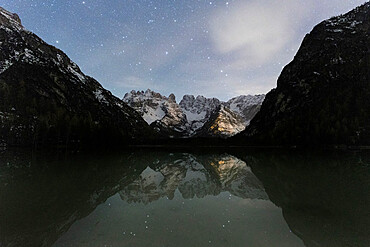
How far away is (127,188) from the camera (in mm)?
20938

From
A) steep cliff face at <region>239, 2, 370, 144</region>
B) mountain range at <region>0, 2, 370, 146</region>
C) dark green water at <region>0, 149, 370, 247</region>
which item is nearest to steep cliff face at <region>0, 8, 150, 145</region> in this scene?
mountain range at <region>0, 2, 370, 146</region>

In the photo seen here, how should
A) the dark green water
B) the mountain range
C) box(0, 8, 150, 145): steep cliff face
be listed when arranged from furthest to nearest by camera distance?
the mountain range < box(0, 8, 150, 145): steep cliff face < the dark green water

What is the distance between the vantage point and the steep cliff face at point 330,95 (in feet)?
409

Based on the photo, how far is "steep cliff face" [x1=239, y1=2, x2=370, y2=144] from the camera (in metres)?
125

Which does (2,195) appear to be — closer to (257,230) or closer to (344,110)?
(257,230)

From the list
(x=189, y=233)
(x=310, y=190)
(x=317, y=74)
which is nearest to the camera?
(x=189, y=233)

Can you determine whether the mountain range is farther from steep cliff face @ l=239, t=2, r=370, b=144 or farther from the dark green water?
the dark green water

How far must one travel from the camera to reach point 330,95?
15288 cm

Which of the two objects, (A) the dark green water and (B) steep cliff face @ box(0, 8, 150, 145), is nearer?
(A) the dark green water

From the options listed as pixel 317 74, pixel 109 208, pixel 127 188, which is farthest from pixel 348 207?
pixel 317 74

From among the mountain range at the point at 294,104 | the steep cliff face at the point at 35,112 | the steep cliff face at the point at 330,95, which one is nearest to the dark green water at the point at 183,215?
the mountain range at the point at 294,104

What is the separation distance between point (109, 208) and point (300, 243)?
11.7 metres

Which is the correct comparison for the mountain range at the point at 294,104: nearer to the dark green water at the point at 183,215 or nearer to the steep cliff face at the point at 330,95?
the steep cliff face at the point at 330,95

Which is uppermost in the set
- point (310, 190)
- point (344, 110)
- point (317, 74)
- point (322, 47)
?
point (322, 47)
